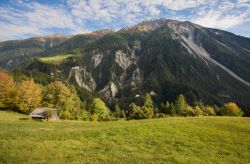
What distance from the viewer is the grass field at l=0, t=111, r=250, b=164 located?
2223 cm

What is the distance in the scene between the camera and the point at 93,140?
3005 centimetres

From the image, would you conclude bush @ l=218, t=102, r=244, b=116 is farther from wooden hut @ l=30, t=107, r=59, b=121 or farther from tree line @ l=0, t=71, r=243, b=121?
wooden hut @ l=30, t=107, r=59, b=121

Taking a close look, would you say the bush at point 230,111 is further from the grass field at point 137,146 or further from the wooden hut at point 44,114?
the grass field at point 137,146

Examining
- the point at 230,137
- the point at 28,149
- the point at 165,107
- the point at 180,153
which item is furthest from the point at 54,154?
the point at 165,107

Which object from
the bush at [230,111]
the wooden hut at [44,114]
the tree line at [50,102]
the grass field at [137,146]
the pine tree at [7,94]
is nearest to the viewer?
the grass field at [137,146]

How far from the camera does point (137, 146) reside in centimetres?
2755

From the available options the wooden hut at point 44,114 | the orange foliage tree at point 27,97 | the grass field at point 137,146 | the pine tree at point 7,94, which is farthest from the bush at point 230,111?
the grass field at point 137,146

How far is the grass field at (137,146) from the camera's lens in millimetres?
22234

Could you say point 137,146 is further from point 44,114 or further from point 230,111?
point 230,111

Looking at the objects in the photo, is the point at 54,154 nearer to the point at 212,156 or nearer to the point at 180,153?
the point at 180,153

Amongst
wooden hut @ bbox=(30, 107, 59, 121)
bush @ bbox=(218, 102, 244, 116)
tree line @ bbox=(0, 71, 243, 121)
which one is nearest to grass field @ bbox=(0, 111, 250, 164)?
wooden hut @ bbox=(30, 107, 59, 121)

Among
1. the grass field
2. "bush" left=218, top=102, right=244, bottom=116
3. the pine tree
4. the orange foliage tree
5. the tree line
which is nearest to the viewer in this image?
the grass field

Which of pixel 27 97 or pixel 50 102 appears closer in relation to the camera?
pixel 27 97

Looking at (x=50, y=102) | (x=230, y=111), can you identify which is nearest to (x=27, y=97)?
(x=50, y=102)
